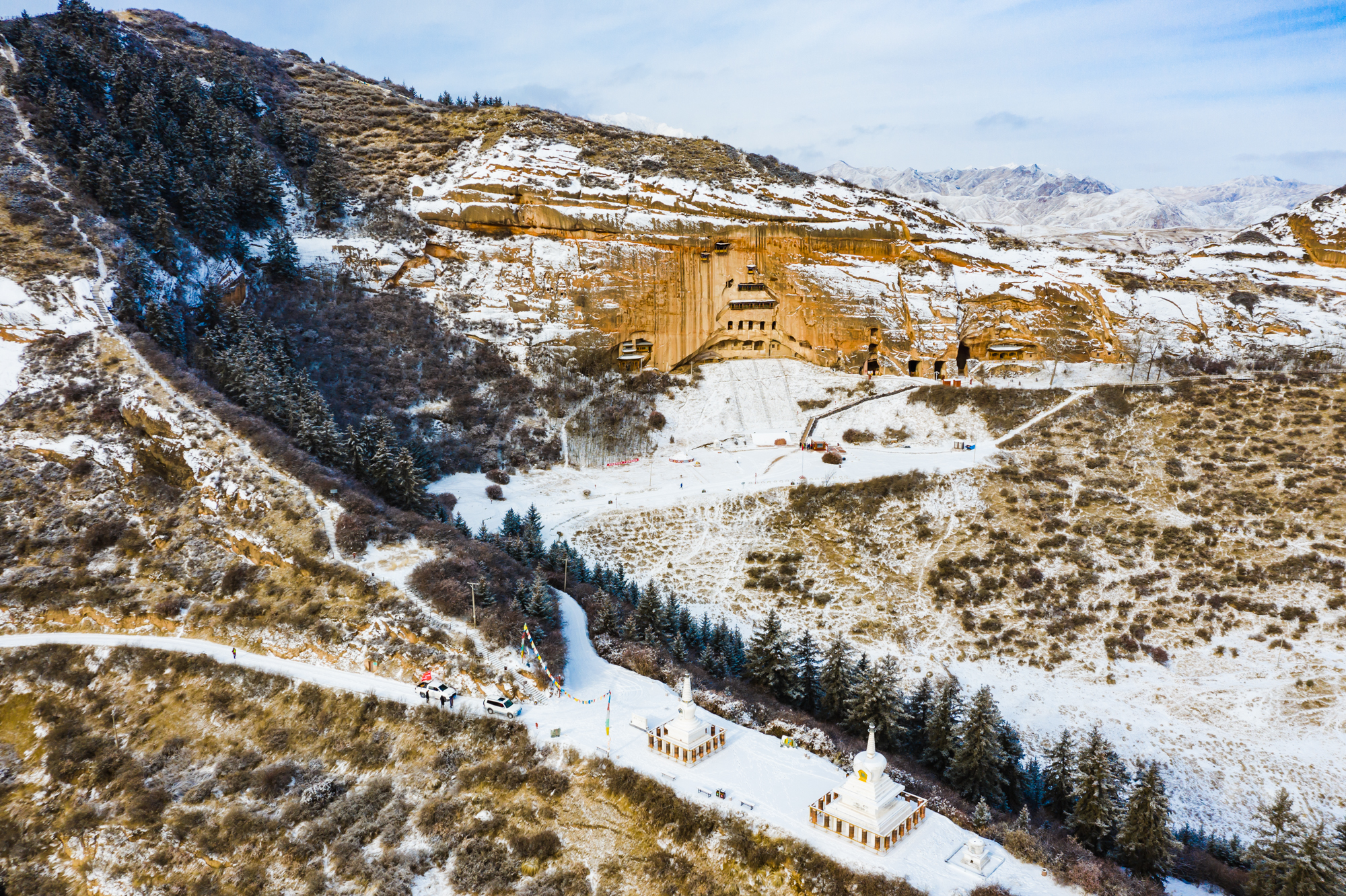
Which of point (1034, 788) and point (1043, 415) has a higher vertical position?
point (1043, 415)

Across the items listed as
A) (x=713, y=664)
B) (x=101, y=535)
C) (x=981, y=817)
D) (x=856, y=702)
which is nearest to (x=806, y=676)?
(x=856, y=702)

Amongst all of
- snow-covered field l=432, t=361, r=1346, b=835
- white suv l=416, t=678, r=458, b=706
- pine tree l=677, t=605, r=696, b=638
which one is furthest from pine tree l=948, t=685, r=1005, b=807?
white suv l=416, t=678, r=458, b=706

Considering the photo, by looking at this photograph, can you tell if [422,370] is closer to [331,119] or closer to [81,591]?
[81,591]

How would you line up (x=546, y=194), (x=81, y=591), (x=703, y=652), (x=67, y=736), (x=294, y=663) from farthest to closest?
1. (x=546, y=194)
2. (x=703, y=652)
3. (x=81, y=591)
4. (x=294, y=663)
5. (x=67, y=736)

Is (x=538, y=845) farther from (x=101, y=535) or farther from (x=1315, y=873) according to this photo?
(x=101, y=535)

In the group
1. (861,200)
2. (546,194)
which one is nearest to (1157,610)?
(861,200)

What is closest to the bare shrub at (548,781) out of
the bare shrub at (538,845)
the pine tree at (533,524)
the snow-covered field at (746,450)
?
the bare shrub at (538,845)
